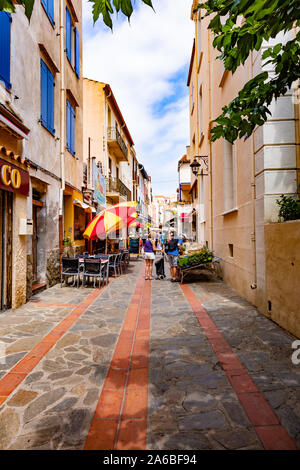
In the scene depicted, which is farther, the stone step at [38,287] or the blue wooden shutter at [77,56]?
the blue wooden shutter at [77,56]

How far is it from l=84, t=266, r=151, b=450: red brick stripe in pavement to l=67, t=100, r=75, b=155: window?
8109 mm

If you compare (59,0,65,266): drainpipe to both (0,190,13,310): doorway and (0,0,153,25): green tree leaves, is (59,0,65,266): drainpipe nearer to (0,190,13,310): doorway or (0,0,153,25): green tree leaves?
(0,190,13,310): doorway

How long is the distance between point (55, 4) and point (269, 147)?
340 inches

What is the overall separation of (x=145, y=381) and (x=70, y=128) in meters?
9.88

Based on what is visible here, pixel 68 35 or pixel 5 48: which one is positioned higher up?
pixel 68 35

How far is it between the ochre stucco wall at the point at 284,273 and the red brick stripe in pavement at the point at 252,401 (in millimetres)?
1103

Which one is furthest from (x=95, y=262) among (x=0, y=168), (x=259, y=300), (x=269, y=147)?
(x=269, y=147)

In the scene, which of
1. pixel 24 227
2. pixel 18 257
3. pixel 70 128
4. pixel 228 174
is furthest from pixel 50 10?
pixel 18 257

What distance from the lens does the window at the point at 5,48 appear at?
5.82 meters

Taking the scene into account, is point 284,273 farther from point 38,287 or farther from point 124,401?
point 38,287

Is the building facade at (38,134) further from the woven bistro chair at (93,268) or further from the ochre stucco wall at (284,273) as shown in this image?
the ochre stucco wall at (284,273)

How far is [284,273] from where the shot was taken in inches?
187

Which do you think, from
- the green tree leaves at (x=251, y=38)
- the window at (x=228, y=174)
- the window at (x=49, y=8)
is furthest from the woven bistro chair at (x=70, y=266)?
the window at (x=49, y=8)
